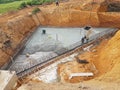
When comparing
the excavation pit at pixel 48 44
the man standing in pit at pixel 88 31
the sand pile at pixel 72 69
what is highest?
the man standing in pit at pixel 88 31

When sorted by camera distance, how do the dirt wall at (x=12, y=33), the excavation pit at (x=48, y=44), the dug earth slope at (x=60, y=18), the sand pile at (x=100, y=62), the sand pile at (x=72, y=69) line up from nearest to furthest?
the sand pile at (x=72, y=69)
the sand pile at (x=100, y=62)
the excavation pit at (x=48, y=44)
the dirt wall at (x=12, y=33)
the dug earth slope at (x=60, y=18)

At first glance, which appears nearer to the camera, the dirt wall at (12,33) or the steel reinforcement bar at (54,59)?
the steel reinforcement bar at (54,59)

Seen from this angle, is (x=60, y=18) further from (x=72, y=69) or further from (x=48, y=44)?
(x=72, y=69)

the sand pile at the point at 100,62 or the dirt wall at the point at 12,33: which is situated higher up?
the dirt wall at the point at 12,33

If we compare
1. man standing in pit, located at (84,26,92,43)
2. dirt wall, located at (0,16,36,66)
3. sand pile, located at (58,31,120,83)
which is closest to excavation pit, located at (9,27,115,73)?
man standing in pit, located at (84,26,92,43)

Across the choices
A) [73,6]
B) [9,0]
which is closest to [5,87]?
[73,6]

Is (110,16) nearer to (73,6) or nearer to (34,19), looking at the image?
(73,6)

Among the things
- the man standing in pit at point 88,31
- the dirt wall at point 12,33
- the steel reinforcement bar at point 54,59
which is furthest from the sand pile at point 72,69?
the dirt wall at point 12,33

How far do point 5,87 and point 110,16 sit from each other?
13.8 meters

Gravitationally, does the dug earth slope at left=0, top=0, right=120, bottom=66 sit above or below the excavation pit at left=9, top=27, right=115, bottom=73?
above

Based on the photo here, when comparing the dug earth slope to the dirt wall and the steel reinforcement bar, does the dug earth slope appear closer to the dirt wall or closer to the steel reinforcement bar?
the dirt wall

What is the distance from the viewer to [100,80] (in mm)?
15172

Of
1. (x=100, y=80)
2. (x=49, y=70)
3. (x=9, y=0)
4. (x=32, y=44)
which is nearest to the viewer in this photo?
(x=100, y=80)

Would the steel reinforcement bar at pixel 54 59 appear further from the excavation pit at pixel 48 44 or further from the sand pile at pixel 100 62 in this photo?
the sand pile at pixel 100 62
